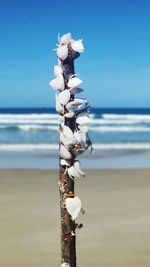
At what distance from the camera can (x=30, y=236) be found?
702 centimetres

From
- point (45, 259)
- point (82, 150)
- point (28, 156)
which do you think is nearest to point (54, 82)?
point (82, 150)

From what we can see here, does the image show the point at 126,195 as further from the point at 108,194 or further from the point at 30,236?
the point at 30,236

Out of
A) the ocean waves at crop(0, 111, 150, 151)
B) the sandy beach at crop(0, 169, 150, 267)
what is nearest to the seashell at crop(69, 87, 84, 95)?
the sandy beach at crop(0, 169, 150, 267)

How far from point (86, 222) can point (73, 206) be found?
19.3ft

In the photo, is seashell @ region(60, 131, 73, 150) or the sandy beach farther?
the sandy beach

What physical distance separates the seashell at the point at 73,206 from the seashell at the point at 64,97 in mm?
309

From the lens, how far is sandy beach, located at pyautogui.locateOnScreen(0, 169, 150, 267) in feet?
20.2

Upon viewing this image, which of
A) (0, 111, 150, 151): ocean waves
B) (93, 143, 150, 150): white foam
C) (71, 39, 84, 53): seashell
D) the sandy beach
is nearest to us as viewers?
(71, 39, 84, 53): seashell

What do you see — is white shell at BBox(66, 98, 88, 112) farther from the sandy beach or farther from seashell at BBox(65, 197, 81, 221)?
the sandy beach

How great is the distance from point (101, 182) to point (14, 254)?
5.20 m

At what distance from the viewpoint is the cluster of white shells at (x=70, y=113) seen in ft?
5.93

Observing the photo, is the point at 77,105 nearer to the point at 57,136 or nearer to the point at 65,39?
the point at 65,39

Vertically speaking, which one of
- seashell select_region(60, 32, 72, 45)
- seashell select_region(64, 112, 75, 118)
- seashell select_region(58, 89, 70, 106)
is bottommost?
seashell select_region(64, 112, 75, 118)

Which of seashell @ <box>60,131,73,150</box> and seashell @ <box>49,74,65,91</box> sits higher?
seashell @ <box>49,74,65,91</box>
